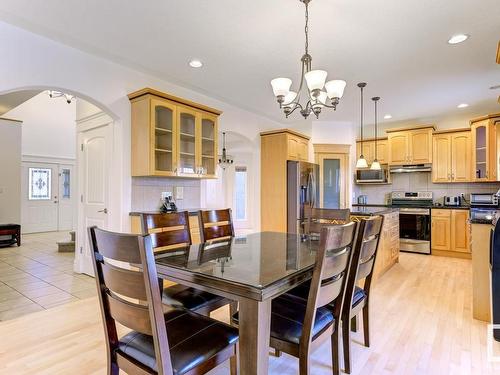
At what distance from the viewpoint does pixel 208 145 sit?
3922 mm

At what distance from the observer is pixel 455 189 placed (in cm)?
552

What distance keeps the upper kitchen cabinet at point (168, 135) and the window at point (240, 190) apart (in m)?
4.95

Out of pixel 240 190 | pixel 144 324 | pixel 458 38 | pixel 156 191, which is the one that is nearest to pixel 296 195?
pixel 156 191

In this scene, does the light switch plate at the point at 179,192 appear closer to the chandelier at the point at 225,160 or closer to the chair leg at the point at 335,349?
the chair leg at the point at 335,349

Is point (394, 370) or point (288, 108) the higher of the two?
point (288, 108)

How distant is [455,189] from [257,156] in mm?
3814

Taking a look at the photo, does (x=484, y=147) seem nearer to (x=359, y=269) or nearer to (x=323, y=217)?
(x=323, y=217)

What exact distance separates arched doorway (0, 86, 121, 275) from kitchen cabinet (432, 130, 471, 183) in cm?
540

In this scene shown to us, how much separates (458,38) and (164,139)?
10.2ft

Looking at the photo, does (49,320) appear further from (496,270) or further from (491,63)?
(491,63)

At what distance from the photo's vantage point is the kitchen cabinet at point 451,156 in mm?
5148

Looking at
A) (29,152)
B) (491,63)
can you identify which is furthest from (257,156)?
(29,152)

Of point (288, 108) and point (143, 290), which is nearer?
point (143, 290)

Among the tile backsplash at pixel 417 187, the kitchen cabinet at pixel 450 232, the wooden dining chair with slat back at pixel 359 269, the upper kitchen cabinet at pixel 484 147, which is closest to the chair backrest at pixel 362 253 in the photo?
the wooden dining chair with slat back at pixel 359 269
